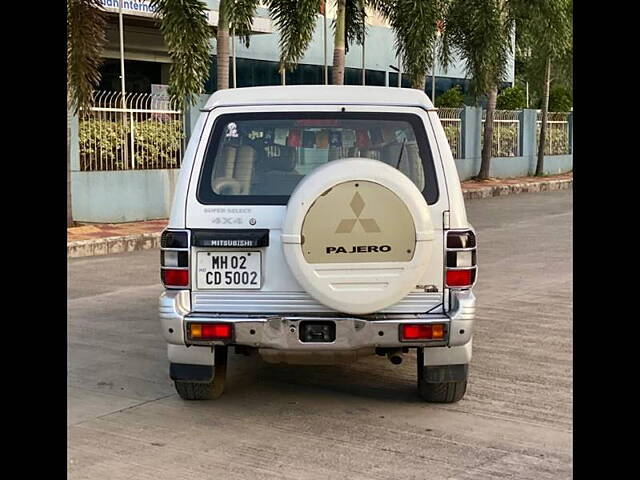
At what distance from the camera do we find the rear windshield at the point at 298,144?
5488mm

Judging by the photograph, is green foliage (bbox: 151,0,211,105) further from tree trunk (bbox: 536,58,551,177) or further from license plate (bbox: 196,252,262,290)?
tree trunk (bbox: 536,58,551,177)

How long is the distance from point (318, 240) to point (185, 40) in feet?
34.8

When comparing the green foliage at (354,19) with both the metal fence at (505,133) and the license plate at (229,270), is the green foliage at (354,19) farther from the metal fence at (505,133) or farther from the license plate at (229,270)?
the license plate at (229,270)

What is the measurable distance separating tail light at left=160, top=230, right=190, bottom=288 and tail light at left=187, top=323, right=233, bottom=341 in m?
0.25

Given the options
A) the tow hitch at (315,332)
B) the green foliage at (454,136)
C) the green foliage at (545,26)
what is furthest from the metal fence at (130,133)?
the green foliage at (545,26)

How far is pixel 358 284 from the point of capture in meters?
5.05

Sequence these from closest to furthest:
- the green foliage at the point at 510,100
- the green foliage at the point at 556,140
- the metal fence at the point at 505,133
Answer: the metal fence at the point at 505,133, the green foliage at the point at 510,100, the green foliage at the point at 556,140

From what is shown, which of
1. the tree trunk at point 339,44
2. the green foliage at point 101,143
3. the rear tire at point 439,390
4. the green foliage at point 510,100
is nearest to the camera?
the rear tire at point 439,390

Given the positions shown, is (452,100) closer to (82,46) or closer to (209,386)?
(82,46)

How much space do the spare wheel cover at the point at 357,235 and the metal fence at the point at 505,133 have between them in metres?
22.5

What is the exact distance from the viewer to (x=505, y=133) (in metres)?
28.1

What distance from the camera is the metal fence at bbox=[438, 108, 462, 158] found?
25609 mm
